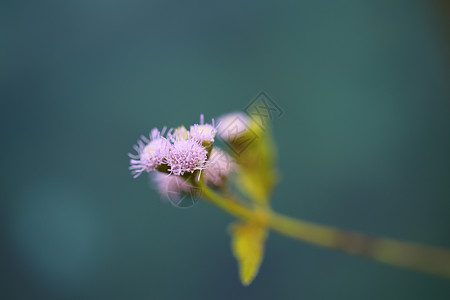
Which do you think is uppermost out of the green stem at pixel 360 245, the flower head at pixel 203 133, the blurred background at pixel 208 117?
the blurred background at pixel 208 117

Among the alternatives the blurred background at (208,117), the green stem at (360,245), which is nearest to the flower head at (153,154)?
the green stem at (360,245)

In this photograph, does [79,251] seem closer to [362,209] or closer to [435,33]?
[362,209]

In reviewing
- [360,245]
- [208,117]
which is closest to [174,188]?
[360,245]

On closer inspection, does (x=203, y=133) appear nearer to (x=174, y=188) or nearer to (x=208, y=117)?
(x=174, y=188)

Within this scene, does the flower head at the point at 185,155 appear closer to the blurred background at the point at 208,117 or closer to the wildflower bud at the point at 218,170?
the wildflower bud at the point at 218,170

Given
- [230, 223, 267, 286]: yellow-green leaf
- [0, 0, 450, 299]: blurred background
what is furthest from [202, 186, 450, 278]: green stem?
[0, 0, 450, 299]: blurred background

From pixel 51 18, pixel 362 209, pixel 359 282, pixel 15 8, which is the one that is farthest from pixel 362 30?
pixel 15 8
